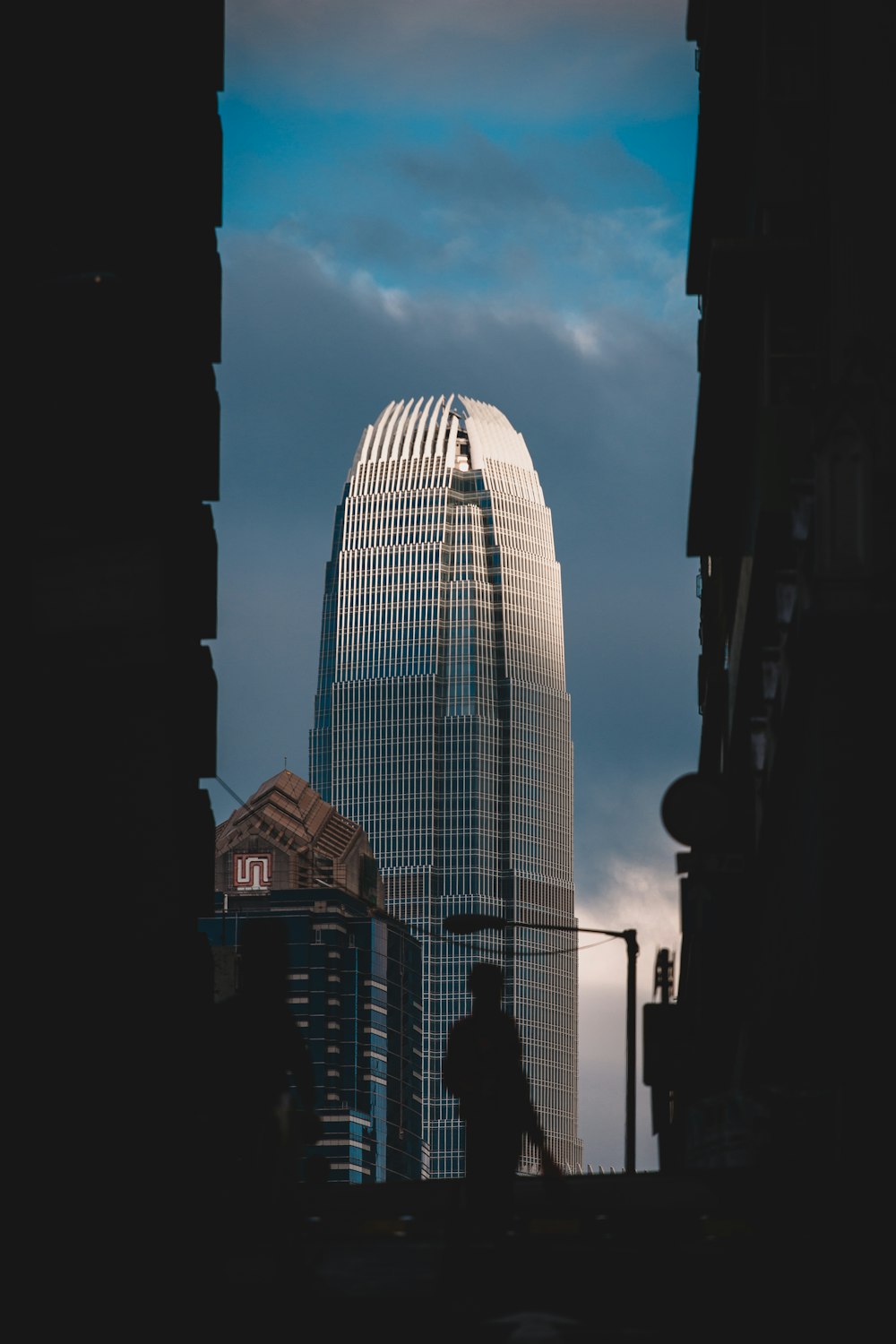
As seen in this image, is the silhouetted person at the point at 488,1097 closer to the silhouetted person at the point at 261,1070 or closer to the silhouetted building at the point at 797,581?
the silhouetted person at the point at 261,1070

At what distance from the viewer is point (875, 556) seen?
25.8 metres

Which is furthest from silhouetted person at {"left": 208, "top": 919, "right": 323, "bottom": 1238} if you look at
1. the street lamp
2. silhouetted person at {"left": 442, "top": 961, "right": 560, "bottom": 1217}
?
the street lamp

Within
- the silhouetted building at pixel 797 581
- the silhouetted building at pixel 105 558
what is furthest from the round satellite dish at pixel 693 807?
the silhouetted building at pixel 105 558

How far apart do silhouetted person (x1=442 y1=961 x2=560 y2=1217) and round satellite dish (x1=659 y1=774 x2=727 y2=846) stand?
56.4ft

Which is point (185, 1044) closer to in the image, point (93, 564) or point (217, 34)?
point (93, 564)

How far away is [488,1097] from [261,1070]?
3310 mm

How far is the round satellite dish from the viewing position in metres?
35.5

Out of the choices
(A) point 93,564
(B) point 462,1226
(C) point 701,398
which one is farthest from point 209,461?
(B) point 462,1226

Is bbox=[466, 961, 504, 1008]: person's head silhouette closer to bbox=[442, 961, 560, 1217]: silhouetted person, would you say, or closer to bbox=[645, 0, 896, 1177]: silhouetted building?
bbox=[442, 961, 560, 1217]: silhouetted person

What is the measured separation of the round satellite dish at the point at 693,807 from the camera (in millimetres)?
35469

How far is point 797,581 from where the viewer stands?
27.8m

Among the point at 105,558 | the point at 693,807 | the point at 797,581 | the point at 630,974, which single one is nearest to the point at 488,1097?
the point at 797,581

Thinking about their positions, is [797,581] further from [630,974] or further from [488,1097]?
[630,974]

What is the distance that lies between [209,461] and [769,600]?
1996 cm
